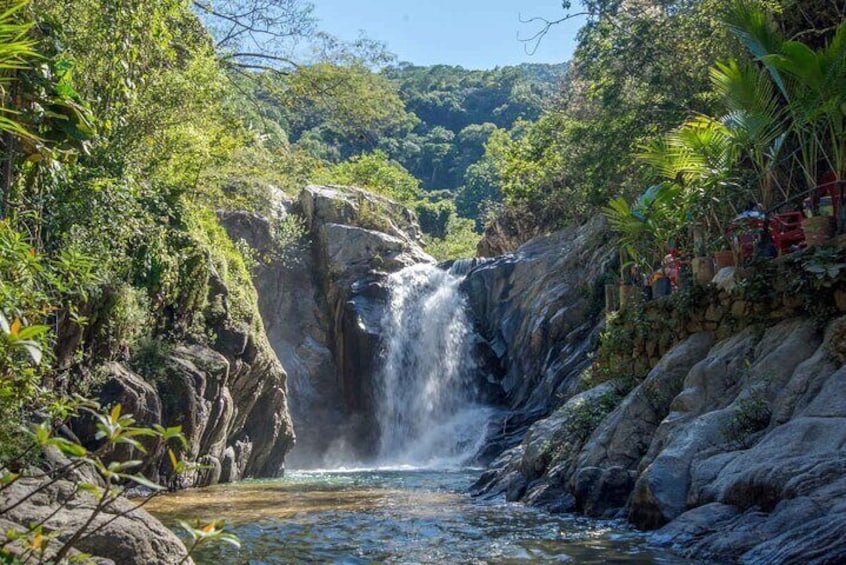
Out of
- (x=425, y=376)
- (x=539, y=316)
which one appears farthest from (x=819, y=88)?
(x=425, y=376)

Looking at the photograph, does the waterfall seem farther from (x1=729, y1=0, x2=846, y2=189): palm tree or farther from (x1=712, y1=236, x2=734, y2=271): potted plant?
(x1=729, y1=0, x2=846, y2=189): palm tree

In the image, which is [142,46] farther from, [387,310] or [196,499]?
[387,310]

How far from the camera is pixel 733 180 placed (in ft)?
37.3

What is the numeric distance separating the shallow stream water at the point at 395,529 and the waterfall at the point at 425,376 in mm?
9285

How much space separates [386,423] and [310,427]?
2356 mm

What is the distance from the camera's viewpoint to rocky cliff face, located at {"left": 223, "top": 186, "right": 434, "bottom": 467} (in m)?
23.9

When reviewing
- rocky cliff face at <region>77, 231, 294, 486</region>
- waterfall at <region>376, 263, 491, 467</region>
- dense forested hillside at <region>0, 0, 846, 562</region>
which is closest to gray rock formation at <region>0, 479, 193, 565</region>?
dense forested hillside at <region>0, 0, 846, 562</region>

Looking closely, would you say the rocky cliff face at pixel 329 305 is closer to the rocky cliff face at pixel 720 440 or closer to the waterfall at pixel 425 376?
the waterfall at pixel 425 376

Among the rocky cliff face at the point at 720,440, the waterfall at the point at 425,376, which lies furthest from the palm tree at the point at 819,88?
the waterfall at the point at 425,376

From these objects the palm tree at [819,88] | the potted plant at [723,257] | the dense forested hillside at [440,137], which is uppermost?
the dense forested hillside at [440,137]

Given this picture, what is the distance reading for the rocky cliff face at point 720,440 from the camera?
5.84 meters

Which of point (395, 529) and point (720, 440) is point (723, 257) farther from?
point (395, 529)

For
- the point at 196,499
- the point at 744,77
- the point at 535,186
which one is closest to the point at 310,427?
the point at 535,186

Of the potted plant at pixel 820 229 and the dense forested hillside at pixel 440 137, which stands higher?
the dense forested hillside at pixel 440 137
